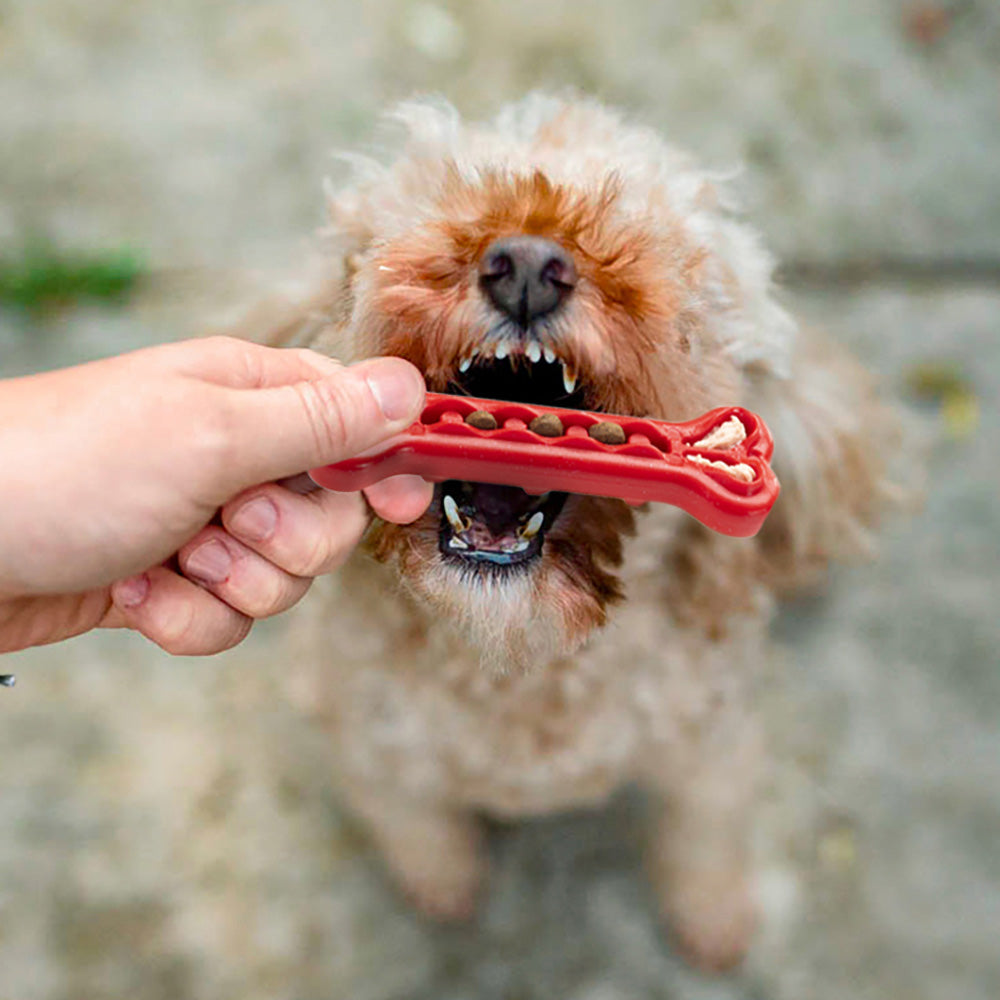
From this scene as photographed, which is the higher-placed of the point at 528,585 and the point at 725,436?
the point at 725,436

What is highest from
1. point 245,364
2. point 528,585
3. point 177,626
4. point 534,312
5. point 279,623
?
point 534,312

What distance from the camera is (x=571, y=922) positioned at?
5.38 ft

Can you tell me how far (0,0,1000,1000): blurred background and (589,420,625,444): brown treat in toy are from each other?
2.22ft

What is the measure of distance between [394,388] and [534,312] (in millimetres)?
142

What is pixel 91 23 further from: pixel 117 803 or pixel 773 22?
pixel 117 803

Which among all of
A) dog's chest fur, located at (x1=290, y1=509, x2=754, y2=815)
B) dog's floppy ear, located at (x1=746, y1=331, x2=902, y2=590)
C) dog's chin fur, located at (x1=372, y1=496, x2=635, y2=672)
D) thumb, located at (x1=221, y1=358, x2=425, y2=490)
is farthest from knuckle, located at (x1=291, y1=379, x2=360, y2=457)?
dog's floppy ear, located at (x1=746, y1=331, x2=902, y2=590)

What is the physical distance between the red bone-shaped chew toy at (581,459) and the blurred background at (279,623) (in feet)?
2.00

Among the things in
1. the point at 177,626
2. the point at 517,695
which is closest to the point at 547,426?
the point at 177,626

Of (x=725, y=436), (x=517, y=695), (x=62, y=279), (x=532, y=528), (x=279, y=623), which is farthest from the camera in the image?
(x=62, y=279)

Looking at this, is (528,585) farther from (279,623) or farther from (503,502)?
(279,623)

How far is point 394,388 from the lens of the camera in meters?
0.77

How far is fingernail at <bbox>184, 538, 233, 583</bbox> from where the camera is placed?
906 millimetres

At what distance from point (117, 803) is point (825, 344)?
56.2 inches

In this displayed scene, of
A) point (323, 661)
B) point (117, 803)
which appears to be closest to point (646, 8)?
point (323, 661)
